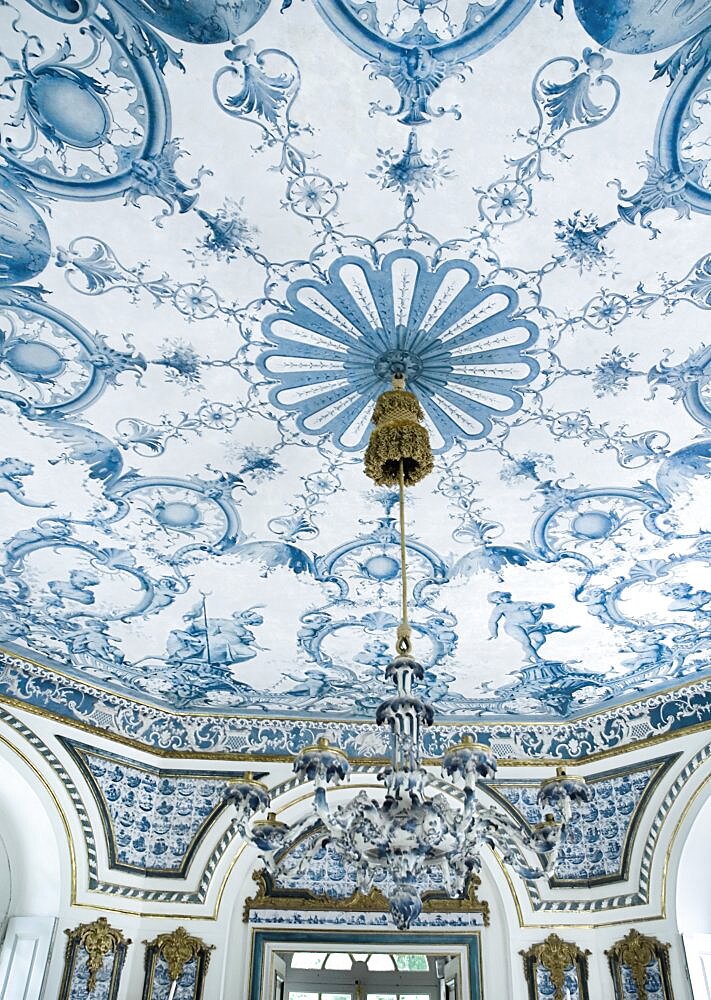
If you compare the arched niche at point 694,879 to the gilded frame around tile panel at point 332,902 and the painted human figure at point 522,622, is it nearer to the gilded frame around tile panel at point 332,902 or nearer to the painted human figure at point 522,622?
the gilded frame around tile panel at point 332,902

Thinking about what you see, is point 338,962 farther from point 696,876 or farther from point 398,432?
point 398,432

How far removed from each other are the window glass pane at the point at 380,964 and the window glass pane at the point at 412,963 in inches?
2.5

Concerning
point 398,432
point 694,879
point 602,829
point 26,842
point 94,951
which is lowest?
point 94,951

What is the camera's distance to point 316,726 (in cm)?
563

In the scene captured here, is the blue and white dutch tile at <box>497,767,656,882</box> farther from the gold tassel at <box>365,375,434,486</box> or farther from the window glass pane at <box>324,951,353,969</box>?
the gold tassel at <box>365,375,434,486</box>

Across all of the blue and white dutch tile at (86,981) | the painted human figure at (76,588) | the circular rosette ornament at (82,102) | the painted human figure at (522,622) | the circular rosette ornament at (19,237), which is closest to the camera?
the circular rosette ornament at (82,102)

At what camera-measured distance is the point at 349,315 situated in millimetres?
2785

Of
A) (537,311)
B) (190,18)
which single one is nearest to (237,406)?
(537,311)

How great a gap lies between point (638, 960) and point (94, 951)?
10.4 ft

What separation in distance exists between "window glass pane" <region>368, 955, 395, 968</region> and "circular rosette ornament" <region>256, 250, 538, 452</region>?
4789mm

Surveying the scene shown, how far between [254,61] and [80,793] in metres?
4.37

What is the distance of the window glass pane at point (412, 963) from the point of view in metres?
6.31

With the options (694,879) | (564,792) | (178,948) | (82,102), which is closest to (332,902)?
(178,948)

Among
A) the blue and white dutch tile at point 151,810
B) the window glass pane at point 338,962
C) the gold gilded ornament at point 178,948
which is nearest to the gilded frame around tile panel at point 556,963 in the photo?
the window glass pane at point 338,962
